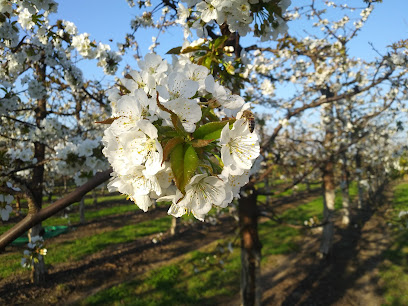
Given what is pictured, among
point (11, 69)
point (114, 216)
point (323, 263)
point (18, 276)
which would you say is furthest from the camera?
point (114, 216)

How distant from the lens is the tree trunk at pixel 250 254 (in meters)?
4.32

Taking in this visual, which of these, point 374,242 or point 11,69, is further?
point 374,242

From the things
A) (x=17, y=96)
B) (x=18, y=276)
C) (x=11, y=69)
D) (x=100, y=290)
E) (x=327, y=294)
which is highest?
(x=11, y=69)

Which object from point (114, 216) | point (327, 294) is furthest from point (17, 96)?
point (114, 216)

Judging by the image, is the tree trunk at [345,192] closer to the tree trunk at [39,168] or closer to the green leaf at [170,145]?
the tree trunk at [39,168]

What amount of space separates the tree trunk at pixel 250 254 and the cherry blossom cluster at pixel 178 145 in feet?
11.6

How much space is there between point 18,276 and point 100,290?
184cm

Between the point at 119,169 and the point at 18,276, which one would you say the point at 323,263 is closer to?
the point at 18,276

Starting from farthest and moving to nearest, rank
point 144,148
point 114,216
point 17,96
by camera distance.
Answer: point 114,216, point 17,96, point 144,148

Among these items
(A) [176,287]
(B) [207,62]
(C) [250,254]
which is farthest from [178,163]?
(A) [176,287]

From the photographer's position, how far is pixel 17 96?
322 centimetres

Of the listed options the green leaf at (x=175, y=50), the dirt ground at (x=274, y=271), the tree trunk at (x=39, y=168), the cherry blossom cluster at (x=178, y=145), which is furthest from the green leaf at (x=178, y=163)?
the tree trunk at (x=39, y=168)

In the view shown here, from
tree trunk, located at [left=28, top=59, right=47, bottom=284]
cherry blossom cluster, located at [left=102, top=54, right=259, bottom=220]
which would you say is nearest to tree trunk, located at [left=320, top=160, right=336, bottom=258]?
tree trunk, located at [left=28, top=59, right=47, bottom=284]

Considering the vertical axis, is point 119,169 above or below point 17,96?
below
